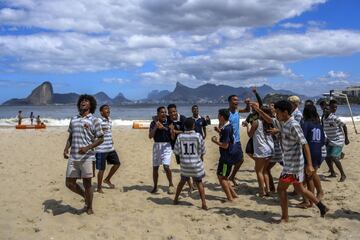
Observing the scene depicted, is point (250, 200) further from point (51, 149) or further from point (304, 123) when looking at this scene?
point (51, 149)

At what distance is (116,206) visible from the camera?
7.27 m

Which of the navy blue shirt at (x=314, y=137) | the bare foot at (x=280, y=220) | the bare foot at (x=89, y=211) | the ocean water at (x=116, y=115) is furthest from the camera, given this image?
the ocean water at (x=116, y=115)

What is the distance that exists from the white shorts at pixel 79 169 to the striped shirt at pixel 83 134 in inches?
2.5

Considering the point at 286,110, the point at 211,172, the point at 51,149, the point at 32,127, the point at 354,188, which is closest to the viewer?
the point at 286,110

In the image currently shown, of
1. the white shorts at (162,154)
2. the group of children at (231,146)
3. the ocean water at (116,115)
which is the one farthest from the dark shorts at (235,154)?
the ocean water at (116,115)

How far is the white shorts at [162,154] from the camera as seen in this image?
810 cm

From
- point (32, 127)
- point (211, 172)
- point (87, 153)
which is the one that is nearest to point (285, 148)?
point (87, 153)

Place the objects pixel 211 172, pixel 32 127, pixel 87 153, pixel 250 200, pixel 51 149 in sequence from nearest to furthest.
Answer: pixel 87 153 → pixel 250 200 → pixel 211 172 → pixel 51 149 → pixel 32 127

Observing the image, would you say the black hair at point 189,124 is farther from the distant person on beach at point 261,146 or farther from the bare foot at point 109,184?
the bare foot at point 109,184

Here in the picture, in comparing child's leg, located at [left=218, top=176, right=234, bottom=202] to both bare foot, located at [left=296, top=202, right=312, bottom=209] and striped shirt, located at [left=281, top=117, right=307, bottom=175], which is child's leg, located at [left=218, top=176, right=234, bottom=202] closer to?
bare foot, located at [left=296, top=202, right=312, bottom=209]

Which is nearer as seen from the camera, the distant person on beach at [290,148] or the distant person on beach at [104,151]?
the distant person on beach at [290,148]

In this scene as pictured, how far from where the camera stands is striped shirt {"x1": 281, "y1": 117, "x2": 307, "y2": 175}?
586 cm

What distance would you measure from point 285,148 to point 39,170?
703 cm

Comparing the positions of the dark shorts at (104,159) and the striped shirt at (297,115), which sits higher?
the striped shirt at (297,115)
